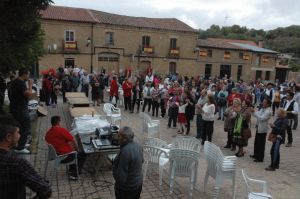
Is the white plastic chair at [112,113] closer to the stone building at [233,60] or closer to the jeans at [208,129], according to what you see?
the jeans at [208,129]

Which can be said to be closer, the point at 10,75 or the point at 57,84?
the point at 10,75

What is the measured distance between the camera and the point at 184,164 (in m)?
5.66

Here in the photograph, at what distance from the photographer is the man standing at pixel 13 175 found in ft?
8.69

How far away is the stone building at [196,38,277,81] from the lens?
3850cm

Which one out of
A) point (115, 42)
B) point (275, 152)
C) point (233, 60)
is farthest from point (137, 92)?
point (233, 60)

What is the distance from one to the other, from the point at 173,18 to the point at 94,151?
33.8 metres

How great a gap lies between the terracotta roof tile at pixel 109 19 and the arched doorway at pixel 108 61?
3490 millimetres

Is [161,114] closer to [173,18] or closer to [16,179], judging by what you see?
[16,179]

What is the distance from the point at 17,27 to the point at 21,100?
1941 mm

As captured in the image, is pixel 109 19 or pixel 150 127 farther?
pixel 109 19

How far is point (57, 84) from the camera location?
15.0 metres

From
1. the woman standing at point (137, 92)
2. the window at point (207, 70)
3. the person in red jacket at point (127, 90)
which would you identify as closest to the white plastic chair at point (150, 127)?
the person in red jacket at point (127, 90)

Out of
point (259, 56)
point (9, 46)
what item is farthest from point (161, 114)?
point (259, 56)

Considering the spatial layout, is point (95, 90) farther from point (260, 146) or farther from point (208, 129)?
point (260, 146)
